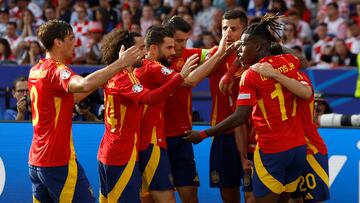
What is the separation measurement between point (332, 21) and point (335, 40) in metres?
0.89

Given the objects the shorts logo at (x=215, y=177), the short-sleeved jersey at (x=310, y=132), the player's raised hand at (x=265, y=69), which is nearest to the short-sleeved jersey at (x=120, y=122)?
the player's raised hand at (x=265, y=69)

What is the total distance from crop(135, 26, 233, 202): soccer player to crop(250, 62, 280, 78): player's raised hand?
1054mm

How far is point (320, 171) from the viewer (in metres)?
9.38

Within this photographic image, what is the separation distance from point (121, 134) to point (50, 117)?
85cm

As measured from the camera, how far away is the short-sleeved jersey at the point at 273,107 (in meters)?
8.91

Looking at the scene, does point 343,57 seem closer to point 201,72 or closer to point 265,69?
point 201,72

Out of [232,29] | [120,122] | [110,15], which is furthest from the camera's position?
[110,15]

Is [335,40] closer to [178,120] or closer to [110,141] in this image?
[178,120]

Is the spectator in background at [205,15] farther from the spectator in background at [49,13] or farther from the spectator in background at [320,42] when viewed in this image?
the spectator in background at [49,13]

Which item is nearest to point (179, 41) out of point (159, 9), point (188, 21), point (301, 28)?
point (188, 21)

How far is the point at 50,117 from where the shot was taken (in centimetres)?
872

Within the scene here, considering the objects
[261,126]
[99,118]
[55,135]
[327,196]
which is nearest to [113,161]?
[55,135]

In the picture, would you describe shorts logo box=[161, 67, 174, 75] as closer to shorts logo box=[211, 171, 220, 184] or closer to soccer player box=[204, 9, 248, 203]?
soccer player box=[204, 9, 248, 203]

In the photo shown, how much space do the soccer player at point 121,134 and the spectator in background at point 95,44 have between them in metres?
8.28
